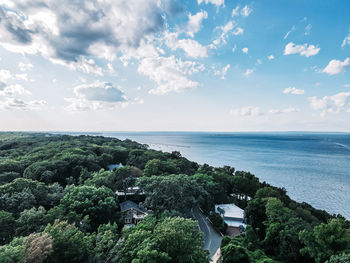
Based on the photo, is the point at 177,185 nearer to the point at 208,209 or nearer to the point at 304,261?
the point at 208,209

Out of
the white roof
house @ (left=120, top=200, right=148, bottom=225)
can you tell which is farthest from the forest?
house @ (left=120, top=200, right=148, bottom=225)

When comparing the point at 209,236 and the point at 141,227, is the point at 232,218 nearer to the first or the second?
the point at 209,236

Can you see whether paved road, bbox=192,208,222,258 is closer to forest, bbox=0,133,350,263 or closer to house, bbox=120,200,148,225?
forest, bbox=0,133,350,263

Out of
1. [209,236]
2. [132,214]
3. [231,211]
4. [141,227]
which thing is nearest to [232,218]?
[231,211]

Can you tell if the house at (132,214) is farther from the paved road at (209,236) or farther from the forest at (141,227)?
the paved road at (209,236)

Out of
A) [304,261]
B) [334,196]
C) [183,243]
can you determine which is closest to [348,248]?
[304,261]

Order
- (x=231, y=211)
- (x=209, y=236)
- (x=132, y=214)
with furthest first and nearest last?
(x=231, y=211) < (x=132, y=214) < (x=209, y=236)
